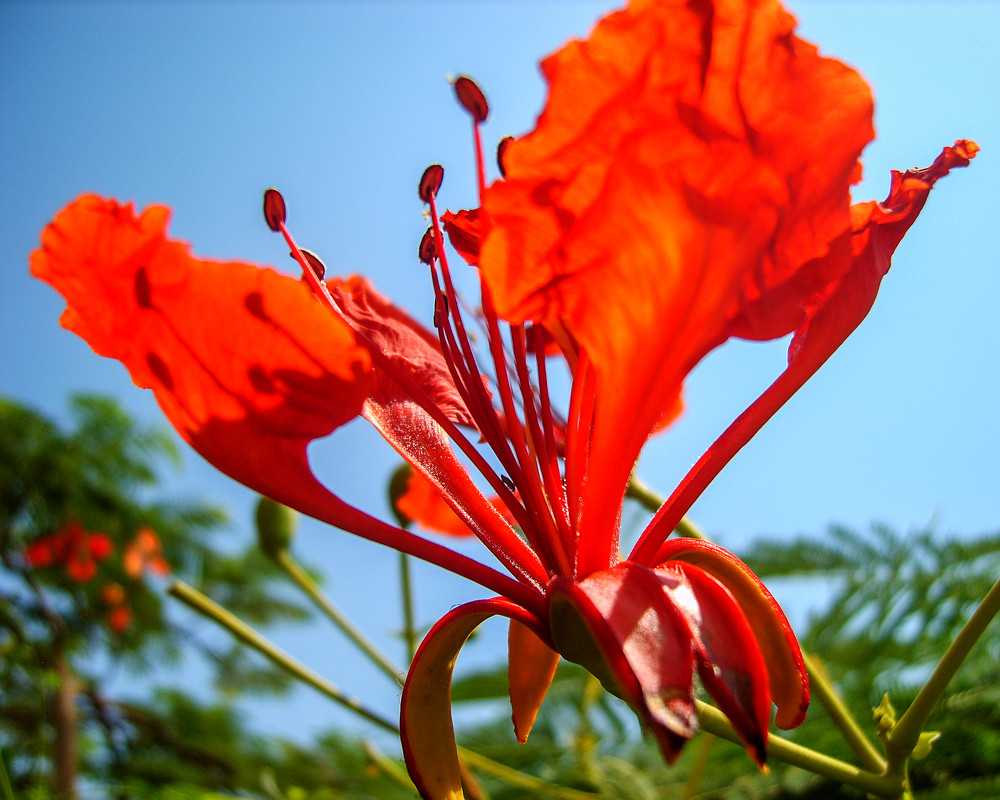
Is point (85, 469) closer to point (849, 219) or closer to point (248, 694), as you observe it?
point (248, 694)

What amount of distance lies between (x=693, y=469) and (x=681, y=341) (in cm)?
14

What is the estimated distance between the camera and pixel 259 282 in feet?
2.56

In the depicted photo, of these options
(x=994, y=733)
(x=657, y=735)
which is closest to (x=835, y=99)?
(x=657, y=735)

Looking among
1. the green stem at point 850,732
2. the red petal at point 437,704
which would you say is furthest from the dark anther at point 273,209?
the green stem at point 850,732

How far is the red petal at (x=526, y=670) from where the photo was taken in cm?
84

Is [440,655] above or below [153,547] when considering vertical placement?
below

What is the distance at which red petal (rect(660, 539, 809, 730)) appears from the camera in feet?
2.37

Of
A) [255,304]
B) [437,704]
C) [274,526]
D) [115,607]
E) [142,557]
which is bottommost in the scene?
[437,704]

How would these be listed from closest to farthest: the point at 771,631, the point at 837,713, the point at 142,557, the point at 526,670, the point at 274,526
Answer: the point at 771,631 → the point at 526,670 → the point at 837,713 → the point at 274,526 → the point at 142,557

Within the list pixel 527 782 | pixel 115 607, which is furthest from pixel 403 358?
pixel 115 607

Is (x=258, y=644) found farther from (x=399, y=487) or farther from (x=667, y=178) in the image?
(x=667, y=178)

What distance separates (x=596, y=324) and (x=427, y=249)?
0.31m

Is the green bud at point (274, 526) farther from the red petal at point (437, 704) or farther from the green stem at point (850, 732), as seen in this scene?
the green stem at point (850, 732)

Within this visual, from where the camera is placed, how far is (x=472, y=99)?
36.6 inches
